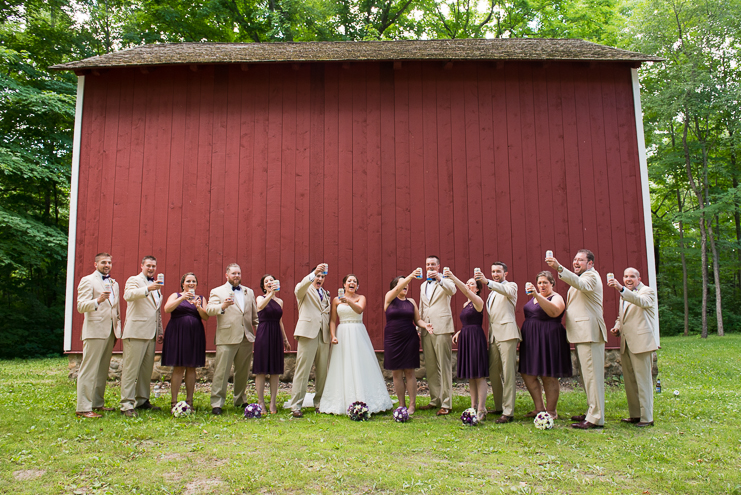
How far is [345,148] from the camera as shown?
7957 millimetres

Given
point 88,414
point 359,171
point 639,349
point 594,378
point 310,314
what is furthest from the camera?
point 359,171

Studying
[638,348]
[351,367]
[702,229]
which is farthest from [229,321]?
[702,229]

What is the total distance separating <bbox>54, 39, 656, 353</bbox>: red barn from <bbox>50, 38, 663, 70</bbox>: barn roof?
6 centimetres

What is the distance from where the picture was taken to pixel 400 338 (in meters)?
5.76

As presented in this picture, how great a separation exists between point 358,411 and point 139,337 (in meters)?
2.55

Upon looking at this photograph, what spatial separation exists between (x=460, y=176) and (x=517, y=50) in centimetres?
226

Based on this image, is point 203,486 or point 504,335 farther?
point 504,335

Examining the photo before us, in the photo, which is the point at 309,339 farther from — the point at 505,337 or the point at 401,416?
the point at 505,337

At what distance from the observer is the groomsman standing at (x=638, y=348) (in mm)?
5031

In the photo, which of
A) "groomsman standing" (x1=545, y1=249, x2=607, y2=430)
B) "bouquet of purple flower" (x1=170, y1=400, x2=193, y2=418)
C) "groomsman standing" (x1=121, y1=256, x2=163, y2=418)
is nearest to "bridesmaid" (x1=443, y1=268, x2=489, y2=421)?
"groomsman standing" (x1=545, y1=249, x2=607, y2=430)

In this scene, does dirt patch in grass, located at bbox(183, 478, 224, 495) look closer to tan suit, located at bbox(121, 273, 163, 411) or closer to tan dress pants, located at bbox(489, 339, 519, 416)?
tan suit, located at bbox(121, 273, 163, 411)

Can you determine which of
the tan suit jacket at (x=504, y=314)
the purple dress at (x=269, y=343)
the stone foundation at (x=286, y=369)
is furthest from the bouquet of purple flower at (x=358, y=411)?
the stone foundation at (x=286, y=369)

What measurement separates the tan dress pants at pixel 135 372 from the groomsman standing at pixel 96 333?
9.7 inches

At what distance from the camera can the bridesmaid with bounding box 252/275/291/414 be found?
5656 mm
